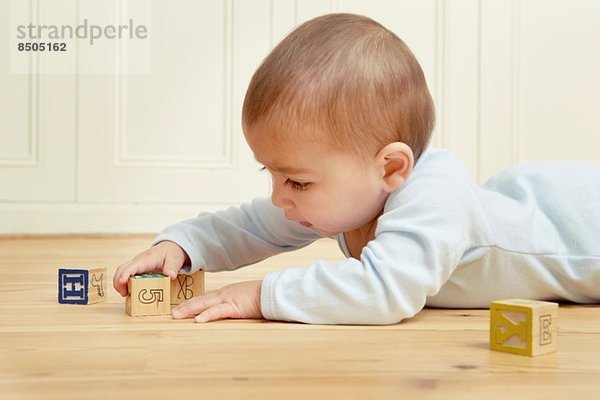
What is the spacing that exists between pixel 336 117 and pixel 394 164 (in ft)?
0.36

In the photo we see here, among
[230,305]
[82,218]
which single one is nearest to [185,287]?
[230,305]

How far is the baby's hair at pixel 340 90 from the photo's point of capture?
40.3 inches

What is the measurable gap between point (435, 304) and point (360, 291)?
0.23 metres

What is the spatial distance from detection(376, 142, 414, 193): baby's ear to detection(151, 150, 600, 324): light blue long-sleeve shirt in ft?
0.05

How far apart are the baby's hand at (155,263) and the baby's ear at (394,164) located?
0.32m

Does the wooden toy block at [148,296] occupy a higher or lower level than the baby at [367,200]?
lower

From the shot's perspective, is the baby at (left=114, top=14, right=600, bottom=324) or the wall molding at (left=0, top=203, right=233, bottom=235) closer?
the baby at (left=114, top=14, right=600, bottom=324)

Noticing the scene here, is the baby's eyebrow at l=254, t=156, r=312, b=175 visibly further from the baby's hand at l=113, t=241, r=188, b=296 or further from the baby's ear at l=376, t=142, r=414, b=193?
the baby's hand at l=113, t=241, r=188, b=296

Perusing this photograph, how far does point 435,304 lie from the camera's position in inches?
47.4

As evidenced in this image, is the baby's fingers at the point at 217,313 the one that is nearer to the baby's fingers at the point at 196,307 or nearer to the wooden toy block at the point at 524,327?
the baby's fingers at the point at 196,307

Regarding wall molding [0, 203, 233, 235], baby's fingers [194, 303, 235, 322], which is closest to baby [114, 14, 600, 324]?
baby's fingers [194, 303, 235, 322]

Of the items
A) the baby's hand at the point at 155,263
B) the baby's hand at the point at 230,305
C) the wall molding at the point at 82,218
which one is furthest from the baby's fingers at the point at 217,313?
the wall molding at the point at 82,218

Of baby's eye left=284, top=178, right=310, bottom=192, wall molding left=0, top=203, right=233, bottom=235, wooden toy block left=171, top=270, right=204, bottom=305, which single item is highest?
baby's eye left=284, top=178, right=310, bottom=192
